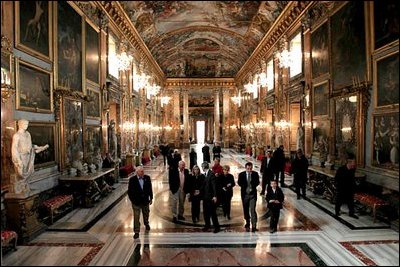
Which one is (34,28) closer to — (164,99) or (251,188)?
(251,188)

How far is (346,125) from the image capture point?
10.0 m

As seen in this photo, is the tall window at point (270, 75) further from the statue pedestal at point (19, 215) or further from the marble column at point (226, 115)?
the marble column at point (226, 115)

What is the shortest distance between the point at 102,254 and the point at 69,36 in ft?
23.2

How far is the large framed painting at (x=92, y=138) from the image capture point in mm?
11256

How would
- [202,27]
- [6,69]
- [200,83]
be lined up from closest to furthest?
[6,69], [202,27], [200,83]

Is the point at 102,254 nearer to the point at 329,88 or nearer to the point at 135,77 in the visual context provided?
the point at 329,88

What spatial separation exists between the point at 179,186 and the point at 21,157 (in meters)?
3.54

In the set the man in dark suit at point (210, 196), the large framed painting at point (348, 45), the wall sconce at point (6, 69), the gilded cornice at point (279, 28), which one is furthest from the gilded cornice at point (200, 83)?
the man in dark suit at point (210, 196)

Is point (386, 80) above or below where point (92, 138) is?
above

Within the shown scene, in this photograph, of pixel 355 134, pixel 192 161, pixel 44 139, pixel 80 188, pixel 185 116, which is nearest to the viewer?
pixel 44 139

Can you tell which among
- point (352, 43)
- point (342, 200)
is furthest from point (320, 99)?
point (342, 200)

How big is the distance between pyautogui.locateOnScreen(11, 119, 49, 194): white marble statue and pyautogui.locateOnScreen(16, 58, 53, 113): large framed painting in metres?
0.93

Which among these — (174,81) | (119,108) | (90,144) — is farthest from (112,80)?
(174,81)

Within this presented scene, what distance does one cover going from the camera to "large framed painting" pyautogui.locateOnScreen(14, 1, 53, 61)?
7.35 metres
